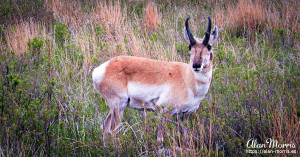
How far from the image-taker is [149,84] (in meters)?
4.77

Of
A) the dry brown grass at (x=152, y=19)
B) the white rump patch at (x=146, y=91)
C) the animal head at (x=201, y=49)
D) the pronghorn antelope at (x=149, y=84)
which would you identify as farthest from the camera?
the dry brown grass at (x=152, y=19)

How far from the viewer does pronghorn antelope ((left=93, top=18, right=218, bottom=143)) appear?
4625 millimetres

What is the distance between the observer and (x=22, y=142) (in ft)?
11.8

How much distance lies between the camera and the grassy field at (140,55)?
3.80 meters

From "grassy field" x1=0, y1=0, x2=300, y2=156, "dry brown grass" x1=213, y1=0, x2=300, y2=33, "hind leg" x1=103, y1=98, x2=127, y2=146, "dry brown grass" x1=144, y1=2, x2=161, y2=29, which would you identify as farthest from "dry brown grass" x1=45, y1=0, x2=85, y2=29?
"hind leg" x1=103, y1=98, x2=127, y2=146

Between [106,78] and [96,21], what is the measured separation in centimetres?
536

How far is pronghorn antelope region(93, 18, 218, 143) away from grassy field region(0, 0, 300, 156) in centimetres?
23

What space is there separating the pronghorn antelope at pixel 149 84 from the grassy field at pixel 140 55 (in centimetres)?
23

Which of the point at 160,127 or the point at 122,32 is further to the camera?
the point at 122,32

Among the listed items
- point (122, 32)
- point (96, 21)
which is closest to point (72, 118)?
point (122, 32)

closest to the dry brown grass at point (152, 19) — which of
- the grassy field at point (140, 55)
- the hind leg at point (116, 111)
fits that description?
the grassy field at point (140, 55)

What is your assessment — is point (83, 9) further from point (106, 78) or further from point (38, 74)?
point (106, 78)

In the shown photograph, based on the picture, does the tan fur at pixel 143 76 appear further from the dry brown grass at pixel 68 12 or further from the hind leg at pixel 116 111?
the dry brown grass at pixel 68 12

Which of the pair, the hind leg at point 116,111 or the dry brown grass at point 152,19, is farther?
the dry brown grass at point 152,19
